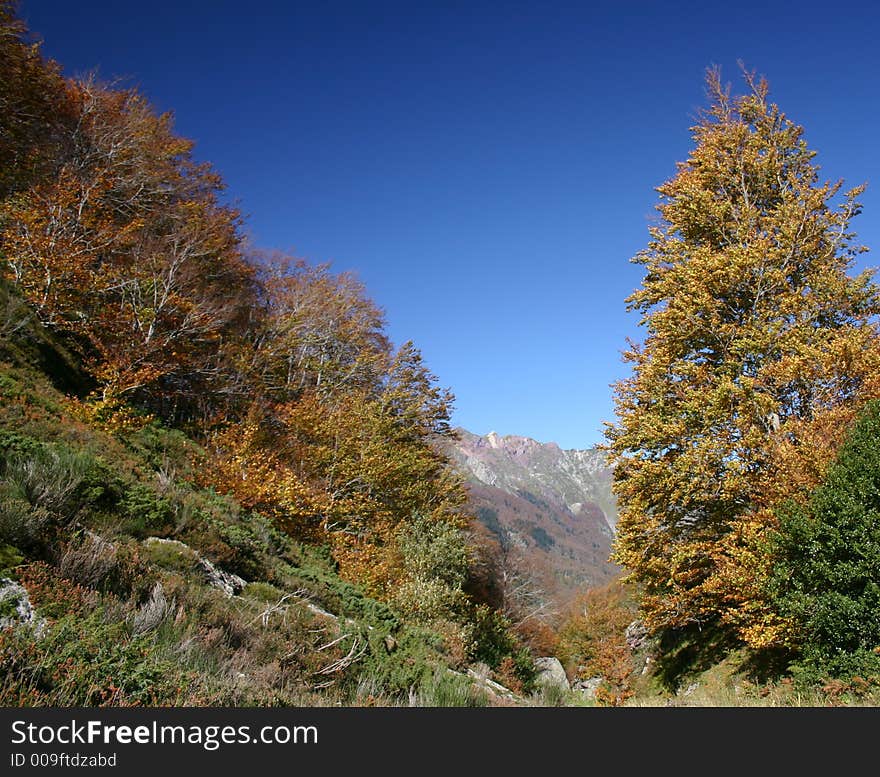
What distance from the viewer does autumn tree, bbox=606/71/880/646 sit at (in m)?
11.4

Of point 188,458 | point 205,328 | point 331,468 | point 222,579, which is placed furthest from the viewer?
point 331,468

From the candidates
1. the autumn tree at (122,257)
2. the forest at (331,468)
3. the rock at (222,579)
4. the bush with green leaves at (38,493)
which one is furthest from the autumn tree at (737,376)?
the autumn tree at (122,257)

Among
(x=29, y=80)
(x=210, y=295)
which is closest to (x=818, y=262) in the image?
(x=210, y=295)

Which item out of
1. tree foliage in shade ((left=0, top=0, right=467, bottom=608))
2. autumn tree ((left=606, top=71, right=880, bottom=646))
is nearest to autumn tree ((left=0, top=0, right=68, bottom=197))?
tree foliage in shade ((left=0, top=0, right=467, bottom=608))

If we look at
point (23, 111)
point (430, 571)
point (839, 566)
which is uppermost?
point (23, 111)

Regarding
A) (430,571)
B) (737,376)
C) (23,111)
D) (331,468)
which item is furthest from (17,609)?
(23,111)

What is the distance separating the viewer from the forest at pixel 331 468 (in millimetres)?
5879

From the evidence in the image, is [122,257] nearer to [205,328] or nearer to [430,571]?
[205,328]

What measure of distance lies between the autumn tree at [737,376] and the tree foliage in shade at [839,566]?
0.78m

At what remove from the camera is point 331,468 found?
23.4m

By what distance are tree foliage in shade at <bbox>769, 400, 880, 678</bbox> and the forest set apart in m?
0.04

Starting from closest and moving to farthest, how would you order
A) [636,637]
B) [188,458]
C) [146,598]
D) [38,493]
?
1. [146,598]
2. [38,493]
3. [188,458]
4. [636,637]

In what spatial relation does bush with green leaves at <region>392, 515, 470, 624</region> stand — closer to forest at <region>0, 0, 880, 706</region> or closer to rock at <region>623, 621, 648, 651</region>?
forest at <region>0, 0, 880, 706</region>

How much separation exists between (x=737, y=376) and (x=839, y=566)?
5.59 meters
